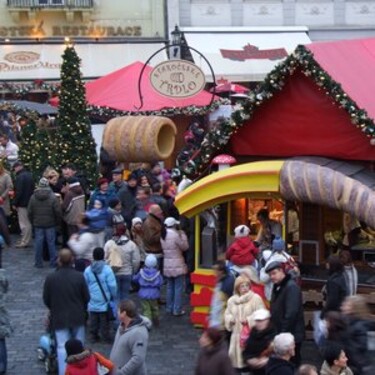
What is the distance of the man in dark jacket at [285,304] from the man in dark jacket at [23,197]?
7.85 m

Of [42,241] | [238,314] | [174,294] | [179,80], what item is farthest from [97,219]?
[179,80]

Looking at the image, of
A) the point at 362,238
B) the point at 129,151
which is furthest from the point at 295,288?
the point at 129,151

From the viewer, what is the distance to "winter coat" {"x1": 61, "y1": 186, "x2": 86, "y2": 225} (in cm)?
1504

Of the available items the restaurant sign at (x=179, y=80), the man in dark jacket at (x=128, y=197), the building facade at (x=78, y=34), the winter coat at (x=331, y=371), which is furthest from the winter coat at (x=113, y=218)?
the building facade at (x=78, y=34)

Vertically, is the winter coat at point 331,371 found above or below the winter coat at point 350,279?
below

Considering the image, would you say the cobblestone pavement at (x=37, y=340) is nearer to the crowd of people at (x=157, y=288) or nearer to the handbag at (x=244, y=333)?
the crowd of people at (x=157, y=288)

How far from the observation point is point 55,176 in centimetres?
1633

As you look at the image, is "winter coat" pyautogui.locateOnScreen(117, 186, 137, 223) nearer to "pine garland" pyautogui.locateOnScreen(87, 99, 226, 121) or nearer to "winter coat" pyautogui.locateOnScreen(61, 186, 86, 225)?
"winter coat" pyautogui.locateOnScreen(61, 186, 86, 225)

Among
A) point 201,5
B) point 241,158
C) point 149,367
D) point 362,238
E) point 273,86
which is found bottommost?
point 149,367

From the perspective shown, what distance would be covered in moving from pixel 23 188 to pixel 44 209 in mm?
1706

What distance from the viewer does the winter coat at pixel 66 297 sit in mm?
9781

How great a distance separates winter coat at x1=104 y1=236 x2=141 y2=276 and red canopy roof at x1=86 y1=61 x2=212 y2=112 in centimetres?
1052

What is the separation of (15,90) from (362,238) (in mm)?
17647

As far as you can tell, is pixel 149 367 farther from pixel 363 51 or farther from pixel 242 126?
pixel 363 51
